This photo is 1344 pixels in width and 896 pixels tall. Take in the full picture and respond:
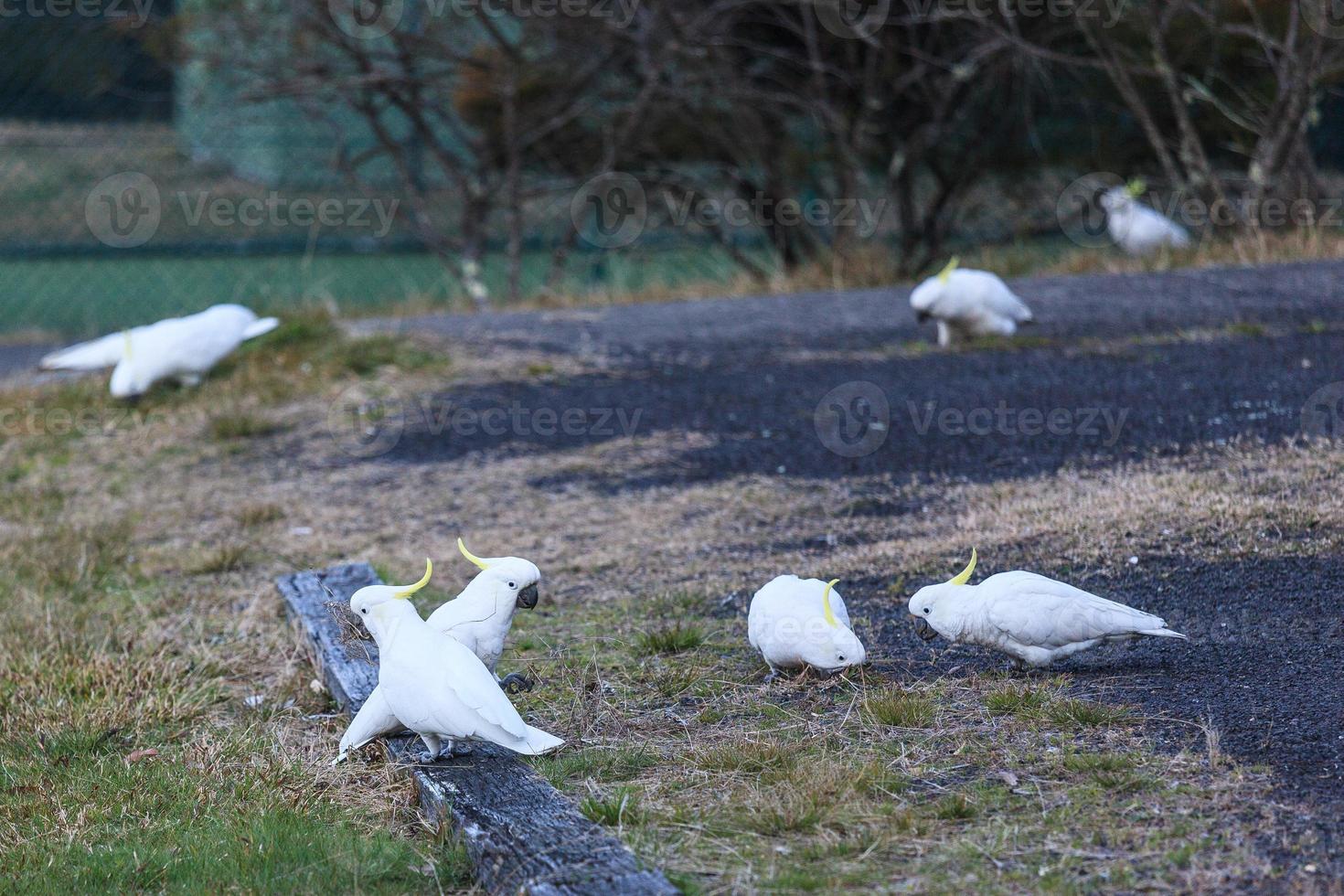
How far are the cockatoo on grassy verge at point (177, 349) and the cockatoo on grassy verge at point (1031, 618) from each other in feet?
13.8

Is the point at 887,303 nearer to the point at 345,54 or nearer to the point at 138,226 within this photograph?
the point at 345,54

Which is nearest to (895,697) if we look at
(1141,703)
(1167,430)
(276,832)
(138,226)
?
(1141,703)

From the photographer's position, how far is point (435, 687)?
95.1 inches

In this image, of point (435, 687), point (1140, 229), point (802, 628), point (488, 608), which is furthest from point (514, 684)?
point (1140, 229)

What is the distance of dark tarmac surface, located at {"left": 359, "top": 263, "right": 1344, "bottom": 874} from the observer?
2570 mm

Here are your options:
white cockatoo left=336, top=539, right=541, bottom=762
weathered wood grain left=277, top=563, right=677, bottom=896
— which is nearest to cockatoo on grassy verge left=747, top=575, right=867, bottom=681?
white cockatoo left=336, top=539, right=541, bottom=762

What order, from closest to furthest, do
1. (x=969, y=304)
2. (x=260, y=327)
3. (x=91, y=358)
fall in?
(x=969, y=304), (x=260, y=327), (x=91, y=358)

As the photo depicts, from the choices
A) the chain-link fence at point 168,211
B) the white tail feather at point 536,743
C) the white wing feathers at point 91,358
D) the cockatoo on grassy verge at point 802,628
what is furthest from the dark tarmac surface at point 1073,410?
the chain-link fence at point 168,211

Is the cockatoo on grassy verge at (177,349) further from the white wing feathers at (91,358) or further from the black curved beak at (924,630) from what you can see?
the black curved beak at (924,630)

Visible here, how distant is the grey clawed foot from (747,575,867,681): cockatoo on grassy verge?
19.5 inches

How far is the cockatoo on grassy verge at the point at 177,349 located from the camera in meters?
5.94

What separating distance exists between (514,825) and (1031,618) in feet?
3.55

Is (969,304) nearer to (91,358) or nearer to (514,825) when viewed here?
(514,825)

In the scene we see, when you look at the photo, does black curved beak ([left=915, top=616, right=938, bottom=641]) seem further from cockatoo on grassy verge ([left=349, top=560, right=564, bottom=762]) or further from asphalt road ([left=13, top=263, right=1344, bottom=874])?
cockatoo on grassy verge ([left=349, top=560, right=564, bottom=762])
